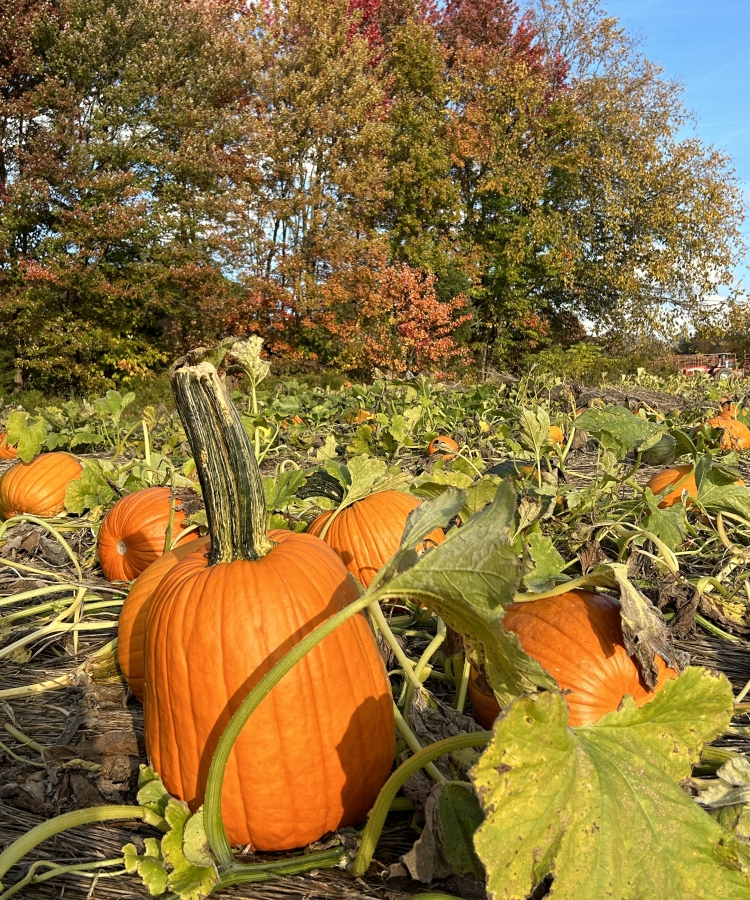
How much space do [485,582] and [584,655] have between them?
70cm

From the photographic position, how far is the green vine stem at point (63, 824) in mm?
980

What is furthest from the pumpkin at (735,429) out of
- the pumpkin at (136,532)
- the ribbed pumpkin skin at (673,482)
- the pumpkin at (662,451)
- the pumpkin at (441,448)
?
the pumpkin at (136,532)

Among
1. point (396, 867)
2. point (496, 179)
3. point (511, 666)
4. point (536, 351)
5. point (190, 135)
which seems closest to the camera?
point (511, 666)

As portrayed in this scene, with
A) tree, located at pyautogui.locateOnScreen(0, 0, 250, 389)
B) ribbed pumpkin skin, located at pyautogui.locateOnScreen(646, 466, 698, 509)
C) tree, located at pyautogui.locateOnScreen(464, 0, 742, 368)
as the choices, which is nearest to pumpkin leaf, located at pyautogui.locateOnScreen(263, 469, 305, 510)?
ribbed pumpkin skin, located at pyautogui.locateOnScreen(646, 466, 698, 509)

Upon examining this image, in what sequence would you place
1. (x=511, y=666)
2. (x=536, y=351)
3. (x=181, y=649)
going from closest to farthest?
(x=511, y=666)
(x=181, y=649)
(x=536, y=351)

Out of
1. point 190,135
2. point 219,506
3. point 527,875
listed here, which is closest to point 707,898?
point 527,875

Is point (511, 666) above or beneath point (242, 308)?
beneath

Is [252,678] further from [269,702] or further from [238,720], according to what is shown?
[238,720]

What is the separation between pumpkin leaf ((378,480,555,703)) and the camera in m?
0.85

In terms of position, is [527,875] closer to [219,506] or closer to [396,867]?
[396,867]

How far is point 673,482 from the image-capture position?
298 centimetres

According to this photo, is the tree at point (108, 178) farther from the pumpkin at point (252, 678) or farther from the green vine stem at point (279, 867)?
the green vine stem at point (279, 867)

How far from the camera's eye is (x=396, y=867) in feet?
3.56

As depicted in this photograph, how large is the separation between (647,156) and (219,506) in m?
23.3
